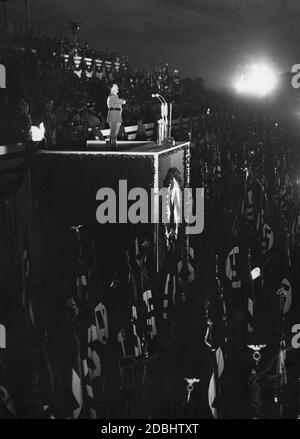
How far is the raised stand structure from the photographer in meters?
12.0

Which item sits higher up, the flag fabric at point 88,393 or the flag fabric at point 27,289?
the flag fabric at point 27,289

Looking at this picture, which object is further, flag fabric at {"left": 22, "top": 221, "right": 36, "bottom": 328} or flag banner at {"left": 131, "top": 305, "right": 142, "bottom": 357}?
flag fabric at {"left": 22, "top": 221, "right": 36, "bottom": 328}

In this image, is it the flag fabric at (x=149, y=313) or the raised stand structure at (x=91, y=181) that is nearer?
the flag fabric at (x=149, y=313)

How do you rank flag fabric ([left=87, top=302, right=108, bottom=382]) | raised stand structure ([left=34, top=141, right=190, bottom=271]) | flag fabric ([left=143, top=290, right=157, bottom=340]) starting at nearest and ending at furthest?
1. flag fabric ([left=87, top=302, right=108, bottom=382])
2. flag fabric ([left=143, top=290, right=157, bottom=340])
3. raised stand structure ([left=34, top=141, right=190, bottom=271])

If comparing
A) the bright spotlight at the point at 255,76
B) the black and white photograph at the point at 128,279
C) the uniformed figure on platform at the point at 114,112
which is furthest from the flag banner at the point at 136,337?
the bright spotlight at the point at 255,76

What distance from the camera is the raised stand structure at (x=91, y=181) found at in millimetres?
11984

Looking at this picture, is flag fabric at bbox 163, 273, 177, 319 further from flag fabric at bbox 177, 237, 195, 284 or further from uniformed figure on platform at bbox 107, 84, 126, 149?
uniformed figure on platform at bbox 107, 84, 126, 149

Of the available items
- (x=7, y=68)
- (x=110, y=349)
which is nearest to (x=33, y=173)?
(x=110, y=349)

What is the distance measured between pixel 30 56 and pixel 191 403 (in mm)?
17137

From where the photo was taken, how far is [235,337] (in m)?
9.43

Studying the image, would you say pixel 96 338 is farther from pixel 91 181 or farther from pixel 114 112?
pixel 114 112

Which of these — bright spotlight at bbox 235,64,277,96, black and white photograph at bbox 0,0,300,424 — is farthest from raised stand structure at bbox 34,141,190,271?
bright spotlight at bbox 235,64,277,96

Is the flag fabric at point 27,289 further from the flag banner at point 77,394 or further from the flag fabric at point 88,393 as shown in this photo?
the flag banner at point 77,394

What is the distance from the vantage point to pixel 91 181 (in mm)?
12156
